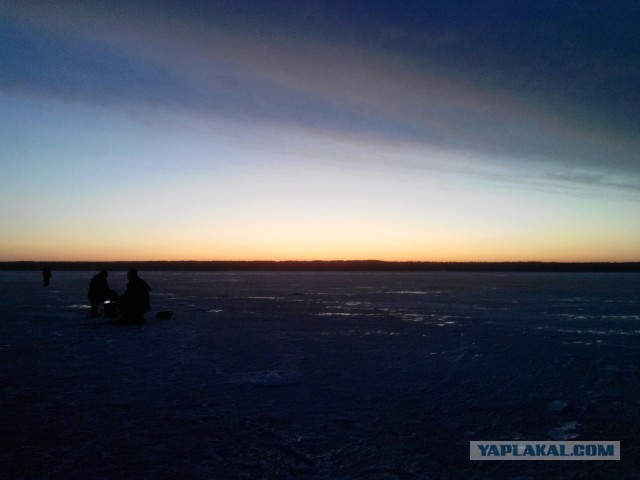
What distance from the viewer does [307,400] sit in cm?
652

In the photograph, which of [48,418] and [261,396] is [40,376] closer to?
[48,418]

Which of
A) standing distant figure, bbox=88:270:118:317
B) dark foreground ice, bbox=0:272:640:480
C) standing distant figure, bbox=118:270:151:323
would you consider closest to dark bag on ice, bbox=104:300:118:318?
standing distant figure, bbox=88:270:118:317

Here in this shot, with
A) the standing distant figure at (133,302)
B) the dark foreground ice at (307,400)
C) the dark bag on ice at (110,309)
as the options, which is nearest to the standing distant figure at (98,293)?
the dark bag on ice at (110,309)

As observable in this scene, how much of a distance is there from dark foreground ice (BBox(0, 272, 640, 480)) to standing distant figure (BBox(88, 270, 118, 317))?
2.24 m

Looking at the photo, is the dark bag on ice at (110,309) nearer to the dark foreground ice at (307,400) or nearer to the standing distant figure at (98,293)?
the standing distant figure at (98,293)

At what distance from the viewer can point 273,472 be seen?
4324 millimetres

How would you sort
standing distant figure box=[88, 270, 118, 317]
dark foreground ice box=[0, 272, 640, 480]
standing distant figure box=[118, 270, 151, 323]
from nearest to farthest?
dark foreground ice box=[0, 272, 640, 480], standing distant figure box=[118, 270, 151, 323], standing distant figure box=[88, 270, 118, 317]

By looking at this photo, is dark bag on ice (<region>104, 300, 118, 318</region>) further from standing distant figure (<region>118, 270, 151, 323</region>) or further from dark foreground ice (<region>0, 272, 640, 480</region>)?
dark foreground ice (<region>0, 272, 640, 480</region>)

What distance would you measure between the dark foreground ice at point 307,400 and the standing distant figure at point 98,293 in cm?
224

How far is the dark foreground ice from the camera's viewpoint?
14.8ft

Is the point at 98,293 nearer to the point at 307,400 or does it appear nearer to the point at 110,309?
the point at 110,309

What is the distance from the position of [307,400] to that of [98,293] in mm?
11186

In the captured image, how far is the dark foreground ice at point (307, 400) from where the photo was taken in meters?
4.52

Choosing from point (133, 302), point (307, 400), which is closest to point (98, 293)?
point (133, 302)
